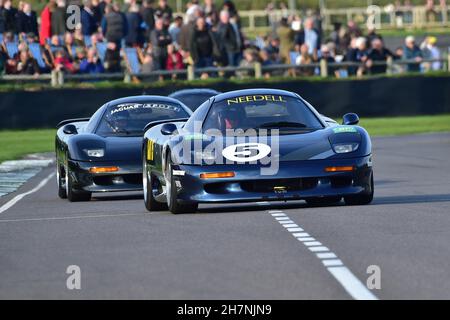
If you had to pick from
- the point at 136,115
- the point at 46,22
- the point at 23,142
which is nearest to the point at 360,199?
the point at 136,115

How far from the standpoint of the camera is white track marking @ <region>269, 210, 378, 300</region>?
7.57 meters

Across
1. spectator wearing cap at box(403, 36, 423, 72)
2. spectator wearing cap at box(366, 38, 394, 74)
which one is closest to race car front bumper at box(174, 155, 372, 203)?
spectator wearing cap at box(366, 38, 394, 74)

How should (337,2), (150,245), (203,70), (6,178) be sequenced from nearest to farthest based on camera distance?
(150,245), (6,178), (203,70), (337,2)

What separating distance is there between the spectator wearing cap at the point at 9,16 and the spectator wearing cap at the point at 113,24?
237 cm

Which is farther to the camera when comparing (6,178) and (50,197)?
(6,178)

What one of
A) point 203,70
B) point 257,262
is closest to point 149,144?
point 257,262

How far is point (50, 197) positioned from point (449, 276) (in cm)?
1031

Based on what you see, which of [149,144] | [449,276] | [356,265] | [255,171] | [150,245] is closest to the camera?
[449,276]

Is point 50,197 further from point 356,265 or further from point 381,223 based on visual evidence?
point 356,265

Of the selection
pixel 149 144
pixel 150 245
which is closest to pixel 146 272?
pixel 150 245

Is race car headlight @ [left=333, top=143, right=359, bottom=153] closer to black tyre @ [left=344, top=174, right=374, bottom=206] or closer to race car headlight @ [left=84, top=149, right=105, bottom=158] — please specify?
black tyre @ [left=344, top=174, right=374, bottom=206]

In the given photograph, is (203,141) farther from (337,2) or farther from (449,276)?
(337,2)

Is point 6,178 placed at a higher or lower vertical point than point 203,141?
lower

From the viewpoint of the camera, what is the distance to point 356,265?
28.9 ft
